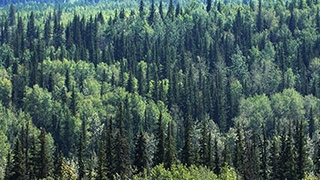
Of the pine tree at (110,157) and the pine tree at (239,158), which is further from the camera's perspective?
the pine tree at (239,158)

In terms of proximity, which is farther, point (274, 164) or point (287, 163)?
point (274, 164)

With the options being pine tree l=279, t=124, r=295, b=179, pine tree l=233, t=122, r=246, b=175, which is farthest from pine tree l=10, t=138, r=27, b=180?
pine tree l=279, t=124, r=295, b=179

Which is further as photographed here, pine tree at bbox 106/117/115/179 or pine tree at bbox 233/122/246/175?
pine tree at bbox 233/122/246/175

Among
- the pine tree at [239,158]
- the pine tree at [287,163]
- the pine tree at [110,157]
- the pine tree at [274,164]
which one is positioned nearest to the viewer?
the pine tree at [110,157]

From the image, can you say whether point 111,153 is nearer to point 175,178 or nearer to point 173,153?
point 173,153

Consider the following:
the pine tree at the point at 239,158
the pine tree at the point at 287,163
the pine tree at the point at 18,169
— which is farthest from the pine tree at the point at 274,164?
the pine tree at the point at 18,169

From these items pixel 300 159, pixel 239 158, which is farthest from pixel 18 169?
pixel 300 159

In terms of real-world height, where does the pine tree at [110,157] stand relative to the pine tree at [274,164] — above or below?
→ above

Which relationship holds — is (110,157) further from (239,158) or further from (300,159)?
(300,159)

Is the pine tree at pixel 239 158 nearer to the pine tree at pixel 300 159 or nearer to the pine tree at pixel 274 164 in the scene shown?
the pine tree at pixel 274 164

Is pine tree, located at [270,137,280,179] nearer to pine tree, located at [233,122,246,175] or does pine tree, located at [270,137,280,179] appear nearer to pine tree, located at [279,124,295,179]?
pine tree, located at [279,124,295,179]

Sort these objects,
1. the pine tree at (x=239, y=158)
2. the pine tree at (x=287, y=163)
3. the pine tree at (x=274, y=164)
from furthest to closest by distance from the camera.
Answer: the pine tree at (x=239, y=158), the pine tree at (x=274, y=164), the pine tree at (x=287, y=163)

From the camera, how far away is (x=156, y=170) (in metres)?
123

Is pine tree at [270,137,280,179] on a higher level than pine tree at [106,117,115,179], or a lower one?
lower
